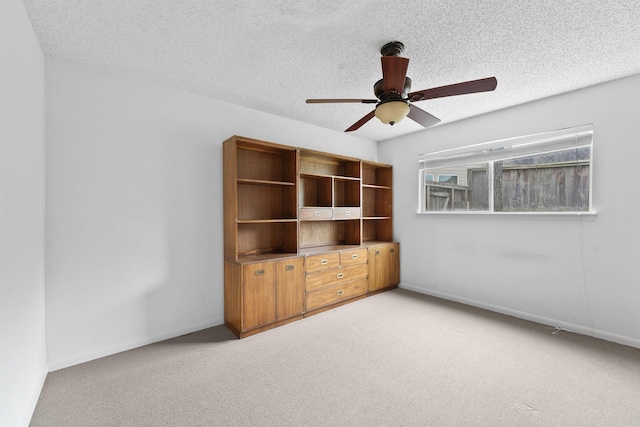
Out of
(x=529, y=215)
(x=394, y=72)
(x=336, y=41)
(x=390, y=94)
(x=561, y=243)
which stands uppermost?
(x=336, y=41)

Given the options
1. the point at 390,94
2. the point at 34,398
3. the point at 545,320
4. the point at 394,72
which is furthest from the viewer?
the point at 545,320

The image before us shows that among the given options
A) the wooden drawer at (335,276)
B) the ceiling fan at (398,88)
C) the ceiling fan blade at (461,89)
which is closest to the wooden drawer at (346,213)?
the wooden drawer at (335,276)

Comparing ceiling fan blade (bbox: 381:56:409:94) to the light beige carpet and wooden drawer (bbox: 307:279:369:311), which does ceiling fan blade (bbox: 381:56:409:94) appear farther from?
wooden drawer (bbox: 307:279:369:311)

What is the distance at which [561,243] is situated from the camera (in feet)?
9.66

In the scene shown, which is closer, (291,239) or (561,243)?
(561,243)

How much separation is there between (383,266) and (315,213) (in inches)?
59.6

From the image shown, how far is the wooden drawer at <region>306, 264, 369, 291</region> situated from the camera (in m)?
3.33

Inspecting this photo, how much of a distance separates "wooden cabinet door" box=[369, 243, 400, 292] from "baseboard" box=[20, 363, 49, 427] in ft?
11.3

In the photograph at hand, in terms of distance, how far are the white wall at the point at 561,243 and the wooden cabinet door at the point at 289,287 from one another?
6.90 feet

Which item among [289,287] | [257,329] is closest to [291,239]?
[289,287]

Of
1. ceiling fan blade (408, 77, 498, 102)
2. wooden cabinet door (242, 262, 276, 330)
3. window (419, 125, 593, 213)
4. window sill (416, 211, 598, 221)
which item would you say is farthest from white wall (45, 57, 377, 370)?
window sill (416, 211, 598, 221)

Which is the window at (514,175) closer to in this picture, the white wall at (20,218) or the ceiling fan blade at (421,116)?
the ceiling fan blade at (421,116)

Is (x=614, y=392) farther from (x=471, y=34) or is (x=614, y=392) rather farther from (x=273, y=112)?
(x=273, y=112)

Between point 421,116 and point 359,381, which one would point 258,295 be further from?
point 421,116
